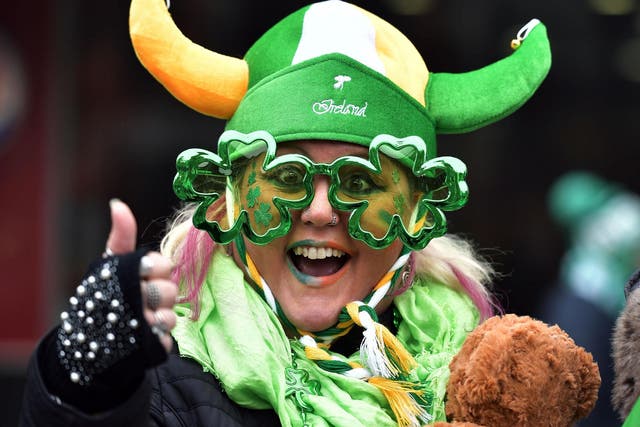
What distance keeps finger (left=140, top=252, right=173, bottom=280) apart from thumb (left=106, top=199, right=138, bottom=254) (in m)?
0.05

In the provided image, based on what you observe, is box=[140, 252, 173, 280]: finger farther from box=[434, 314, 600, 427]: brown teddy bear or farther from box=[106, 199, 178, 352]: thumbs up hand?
box=[434, 314, 600, 427]: brown teddy bear

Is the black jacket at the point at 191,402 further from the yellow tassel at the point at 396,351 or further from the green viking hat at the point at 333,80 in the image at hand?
the green viking hat at the point at 333,80

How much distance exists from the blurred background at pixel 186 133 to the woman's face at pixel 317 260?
4.05 meters

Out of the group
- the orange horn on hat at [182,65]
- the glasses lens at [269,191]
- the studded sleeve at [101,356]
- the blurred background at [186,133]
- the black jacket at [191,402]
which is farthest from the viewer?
the blurred background at [186,133]

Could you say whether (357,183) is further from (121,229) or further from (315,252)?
(121,229)

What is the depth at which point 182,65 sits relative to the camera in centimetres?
254

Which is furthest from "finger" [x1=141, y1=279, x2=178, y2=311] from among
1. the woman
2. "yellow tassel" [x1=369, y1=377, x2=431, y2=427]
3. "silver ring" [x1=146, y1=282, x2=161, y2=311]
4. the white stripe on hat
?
the white stripe on hat

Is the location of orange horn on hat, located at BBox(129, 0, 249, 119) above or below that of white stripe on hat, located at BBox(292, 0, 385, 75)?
below

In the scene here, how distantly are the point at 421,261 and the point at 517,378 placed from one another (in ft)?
2.19

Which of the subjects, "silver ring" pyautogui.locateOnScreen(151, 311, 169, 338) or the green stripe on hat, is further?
the green stripe on hat

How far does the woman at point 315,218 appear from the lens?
234 centimetres

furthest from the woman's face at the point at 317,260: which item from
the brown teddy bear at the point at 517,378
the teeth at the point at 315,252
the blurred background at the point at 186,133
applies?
the blurred background at the point at 186,133

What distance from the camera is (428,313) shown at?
259 centimetres

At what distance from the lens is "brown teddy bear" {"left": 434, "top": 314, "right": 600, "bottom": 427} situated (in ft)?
6.85
